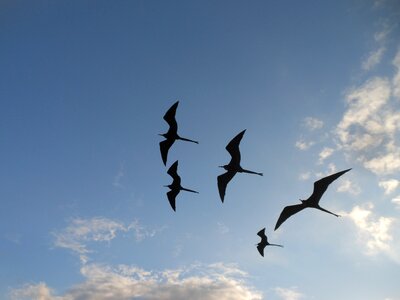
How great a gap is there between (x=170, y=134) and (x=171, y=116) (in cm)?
138

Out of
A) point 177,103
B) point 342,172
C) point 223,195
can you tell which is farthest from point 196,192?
point 342,172

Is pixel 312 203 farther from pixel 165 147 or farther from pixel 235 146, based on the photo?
pixel 165 147

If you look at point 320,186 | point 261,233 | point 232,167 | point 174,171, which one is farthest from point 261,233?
point 320,186

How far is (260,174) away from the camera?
64.4 feet

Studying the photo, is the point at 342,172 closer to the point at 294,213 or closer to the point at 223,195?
the point at 294,213

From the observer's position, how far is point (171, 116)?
2050 cm

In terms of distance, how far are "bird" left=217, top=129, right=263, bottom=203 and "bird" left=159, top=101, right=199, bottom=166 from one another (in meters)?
2.01

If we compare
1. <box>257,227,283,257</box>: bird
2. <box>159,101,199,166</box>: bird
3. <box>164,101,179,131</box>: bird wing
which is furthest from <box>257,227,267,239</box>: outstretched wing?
<box>164,101,179,131</box>: bird wing

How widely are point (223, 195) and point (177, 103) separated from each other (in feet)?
18.8

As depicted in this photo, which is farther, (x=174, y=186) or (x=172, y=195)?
(x=172, y=195)

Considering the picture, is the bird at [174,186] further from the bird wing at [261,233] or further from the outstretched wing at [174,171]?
the bird wing at [261,233]

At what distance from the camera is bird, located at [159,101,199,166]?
800 inches

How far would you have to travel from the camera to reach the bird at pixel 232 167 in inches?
776

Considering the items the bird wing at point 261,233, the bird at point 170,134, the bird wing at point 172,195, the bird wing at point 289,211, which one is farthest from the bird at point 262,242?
the bird at point 170,134
